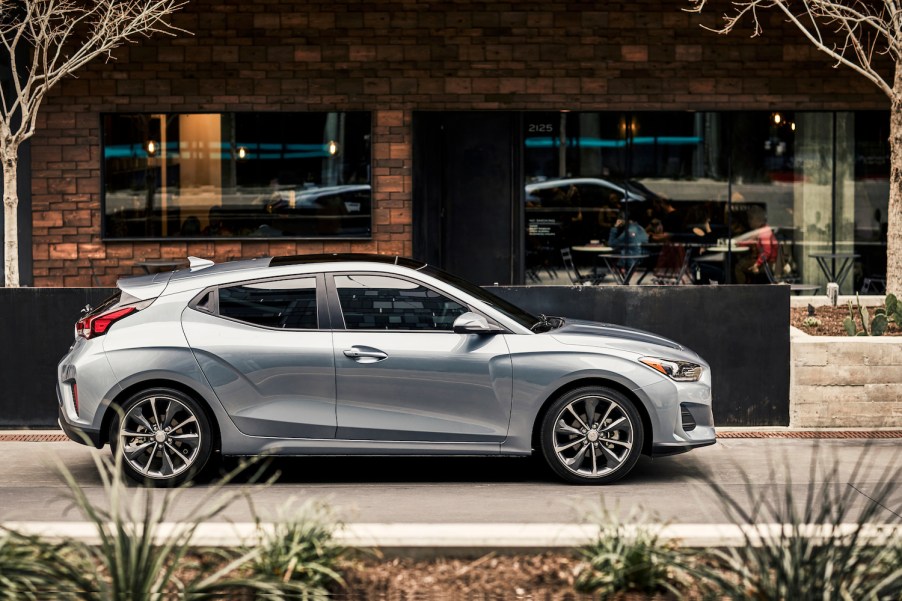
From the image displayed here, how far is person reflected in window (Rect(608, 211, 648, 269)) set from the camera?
18062 mm

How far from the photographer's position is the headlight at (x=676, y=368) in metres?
8.71

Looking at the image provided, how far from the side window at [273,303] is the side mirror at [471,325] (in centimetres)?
99

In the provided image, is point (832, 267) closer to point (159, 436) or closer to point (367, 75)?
point (367, 75)

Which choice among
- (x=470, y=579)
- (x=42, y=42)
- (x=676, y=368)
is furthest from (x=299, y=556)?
(x=42, y=42)

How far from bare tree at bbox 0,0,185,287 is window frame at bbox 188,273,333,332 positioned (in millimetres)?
5899

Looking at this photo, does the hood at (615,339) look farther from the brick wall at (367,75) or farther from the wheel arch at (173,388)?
the brick wall at (367,75)

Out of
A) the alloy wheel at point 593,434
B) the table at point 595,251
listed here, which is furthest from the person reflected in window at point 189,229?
the alloy wheel at point 593,434

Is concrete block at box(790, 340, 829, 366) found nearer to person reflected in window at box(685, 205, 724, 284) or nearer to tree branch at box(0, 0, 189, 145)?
person reflected in window at box(685, 205, 724, 284)

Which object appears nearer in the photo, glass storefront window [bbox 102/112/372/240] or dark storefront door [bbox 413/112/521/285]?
glass storefront window [bbox 102/112/372/240]

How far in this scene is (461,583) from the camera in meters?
5.22

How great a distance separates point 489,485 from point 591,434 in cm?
83

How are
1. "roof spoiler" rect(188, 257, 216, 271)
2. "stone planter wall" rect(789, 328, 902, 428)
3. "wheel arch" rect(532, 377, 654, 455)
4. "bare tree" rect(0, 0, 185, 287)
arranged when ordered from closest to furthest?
"wheel arch" rect(532, 377, 654, 455) → "roof spoiler" rect(188, 257, 216, 271) → "stone planter wall" rect(789, 328, 902, 428) → "bare tree" rect(0, 0, 185, 287)

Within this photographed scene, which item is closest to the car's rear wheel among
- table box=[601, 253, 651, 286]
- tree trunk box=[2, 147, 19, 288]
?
tree trunk box=[2, 147, 19, 288]

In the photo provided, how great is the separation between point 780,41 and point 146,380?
11927 mm
